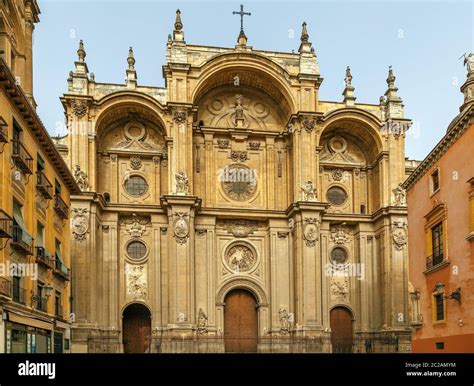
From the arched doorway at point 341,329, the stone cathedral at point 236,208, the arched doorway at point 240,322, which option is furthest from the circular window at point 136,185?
the arched doorway at point 341,329

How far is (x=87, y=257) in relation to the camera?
37031 millimetres

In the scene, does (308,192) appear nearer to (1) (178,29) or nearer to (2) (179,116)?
(2) (179,116)

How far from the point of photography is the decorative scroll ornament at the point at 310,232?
1563 inches

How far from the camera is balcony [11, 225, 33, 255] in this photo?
66.1 feet

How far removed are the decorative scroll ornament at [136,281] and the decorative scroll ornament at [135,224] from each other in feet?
6.93

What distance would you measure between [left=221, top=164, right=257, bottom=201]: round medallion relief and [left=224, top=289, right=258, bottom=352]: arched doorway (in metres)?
6.57

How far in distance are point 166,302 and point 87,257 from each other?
5.78m

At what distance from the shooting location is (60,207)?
27500 millimetres

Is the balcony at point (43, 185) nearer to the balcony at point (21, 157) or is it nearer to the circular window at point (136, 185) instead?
the balcony at point (21, 157)

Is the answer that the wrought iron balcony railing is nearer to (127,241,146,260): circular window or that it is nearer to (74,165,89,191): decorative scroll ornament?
(127,241,146,260): circular window

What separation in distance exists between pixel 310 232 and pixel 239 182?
641 centimetres

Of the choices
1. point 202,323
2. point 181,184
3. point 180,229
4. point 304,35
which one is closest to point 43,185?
point 180,229

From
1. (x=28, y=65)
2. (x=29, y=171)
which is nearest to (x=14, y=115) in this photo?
(x=29, y=171)
